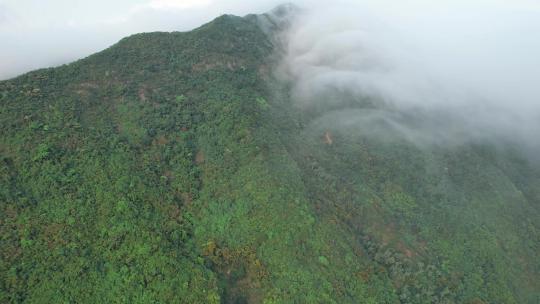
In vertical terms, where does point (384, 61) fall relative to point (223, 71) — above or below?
below

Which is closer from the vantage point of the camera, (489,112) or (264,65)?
(264,65)

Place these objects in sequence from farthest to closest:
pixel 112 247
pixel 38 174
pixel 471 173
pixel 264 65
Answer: pixel 264 65 → pixel 471 173 → pixel 38 174 → pixel 112 247

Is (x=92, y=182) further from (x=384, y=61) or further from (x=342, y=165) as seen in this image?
(x=384, y=61)

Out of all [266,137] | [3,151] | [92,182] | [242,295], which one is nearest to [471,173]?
[266,137]

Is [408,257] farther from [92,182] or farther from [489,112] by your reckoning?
[489,112]

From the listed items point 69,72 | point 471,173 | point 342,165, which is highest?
point 69,72

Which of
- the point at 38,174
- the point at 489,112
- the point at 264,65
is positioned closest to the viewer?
the point at 38,174

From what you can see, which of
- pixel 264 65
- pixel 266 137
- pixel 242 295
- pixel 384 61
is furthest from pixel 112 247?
pixel 384 61
